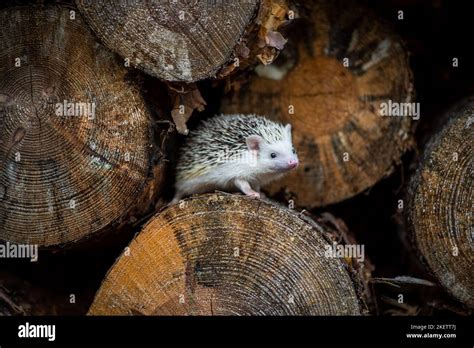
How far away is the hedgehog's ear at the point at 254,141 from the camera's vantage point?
361 cm

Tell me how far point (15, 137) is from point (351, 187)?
188cm

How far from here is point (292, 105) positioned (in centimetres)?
383

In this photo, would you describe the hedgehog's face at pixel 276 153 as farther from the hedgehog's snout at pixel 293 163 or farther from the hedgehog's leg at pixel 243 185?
the hedgehog's leg at pixel 243 185

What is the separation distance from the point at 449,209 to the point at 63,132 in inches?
75.8

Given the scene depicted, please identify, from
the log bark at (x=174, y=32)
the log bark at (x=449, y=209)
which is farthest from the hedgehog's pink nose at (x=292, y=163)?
the log bark at (x=174, y=32)

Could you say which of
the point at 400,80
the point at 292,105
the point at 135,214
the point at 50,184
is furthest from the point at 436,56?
the point at 50,184

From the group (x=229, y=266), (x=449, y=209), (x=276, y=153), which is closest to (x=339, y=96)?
(x=276, y=153)

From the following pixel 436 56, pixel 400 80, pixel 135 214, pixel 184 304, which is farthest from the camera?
pixel 436 56

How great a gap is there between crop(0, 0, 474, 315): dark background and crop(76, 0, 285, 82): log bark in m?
0.65

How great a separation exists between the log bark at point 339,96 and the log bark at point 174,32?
2.62ft

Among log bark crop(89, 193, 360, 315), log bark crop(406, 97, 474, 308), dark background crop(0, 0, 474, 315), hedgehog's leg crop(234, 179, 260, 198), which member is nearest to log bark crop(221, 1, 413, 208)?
dark background crop(0, 0, 474, 315)

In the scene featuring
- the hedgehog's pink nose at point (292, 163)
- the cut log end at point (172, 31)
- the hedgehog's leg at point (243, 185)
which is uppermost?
the cut log end at point (172, 31)

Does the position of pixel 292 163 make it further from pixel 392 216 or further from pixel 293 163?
pixel 392 216

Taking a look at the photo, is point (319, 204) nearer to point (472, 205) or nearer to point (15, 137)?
point (472, 205)
